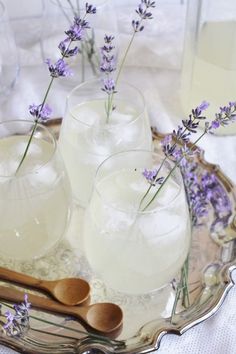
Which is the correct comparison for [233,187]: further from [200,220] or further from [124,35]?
[124,35]

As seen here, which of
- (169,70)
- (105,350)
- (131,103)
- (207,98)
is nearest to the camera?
(105,350)

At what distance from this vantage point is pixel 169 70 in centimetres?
89

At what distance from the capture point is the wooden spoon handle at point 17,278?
583 mm

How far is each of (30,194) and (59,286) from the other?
0.09m

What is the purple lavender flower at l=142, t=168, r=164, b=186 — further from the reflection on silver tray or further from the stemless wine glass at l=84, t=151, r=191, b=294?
the reflection on silver tray

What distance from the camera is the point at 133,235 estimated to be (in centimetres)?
54

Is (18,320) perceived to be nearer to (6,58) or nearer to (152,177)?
(152,177)

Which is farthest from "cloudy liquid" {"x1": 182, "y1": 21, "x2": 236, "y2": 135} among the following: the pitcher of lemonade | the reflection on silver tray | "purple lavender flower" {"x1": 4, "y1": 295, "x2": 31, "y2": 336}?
"purple lavender flower" {"x1": 4, "y1": 295, "x2": 31, "y2": 336}

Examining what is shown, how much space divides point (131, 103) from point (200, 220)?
140 millimetres

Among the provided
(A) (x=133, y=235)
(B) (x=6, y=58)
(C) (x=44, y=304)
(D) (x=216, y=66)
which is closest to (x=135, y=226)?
(A) (x=133, y=235)

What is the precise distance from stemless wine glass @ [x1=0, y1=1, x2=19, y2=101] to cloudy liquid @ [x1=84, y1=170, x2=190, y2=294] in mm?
311

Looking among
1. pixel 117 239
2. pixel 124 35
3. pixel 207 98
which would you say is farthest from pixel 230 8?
pixel 117 239

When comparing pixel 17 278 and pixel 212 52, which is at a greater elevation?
pixel 212 52

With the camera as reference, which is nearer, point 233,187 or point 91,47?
point 233,187
